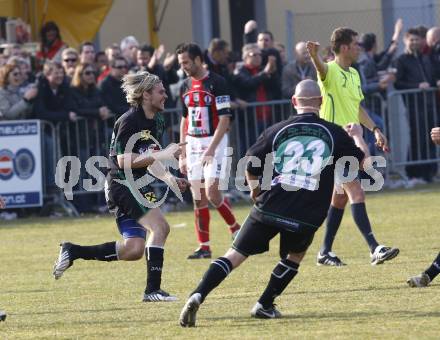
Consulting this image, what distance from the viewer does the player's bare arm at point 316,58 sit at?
423 inches

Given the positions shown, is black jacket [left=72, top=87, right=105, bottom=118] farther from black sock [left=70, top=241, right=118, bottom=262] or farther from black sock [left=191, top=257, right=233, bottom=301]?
black sock [left=191, top=257, right=233, bottom=301]

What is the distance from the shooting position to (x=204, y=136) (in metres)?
13.3

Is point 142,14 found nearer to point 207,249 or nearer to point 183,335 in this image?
point 207,249

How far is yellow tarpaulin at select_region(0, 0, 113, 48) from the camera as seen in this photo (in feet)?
70.5

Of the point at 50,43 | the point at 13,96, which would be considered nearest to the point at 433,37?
the point at 50,43

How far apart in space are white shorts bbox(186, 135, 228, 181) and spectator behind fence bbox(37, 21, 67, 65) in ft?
22.8

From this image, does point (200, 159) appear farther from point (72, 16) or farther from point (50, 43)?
point (72, 16)

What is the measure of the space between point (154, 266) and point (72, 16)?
41.5 feet

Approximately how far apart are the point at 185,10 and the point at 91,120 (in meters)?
8.74

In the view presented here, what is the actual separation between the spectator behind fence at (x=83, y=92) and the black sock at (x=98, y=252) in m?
7.58

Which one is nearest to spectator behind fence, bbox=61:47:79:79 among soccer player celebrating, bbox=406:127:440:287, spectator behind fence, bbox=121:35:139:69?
spectator behind fence, bbox=121:35:139:69

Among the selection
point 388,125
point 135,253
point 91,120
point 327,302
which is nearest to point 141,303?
point 135,253

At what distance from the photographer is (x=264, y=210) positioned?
8.47m

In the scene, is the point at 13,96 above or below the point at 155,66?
below
